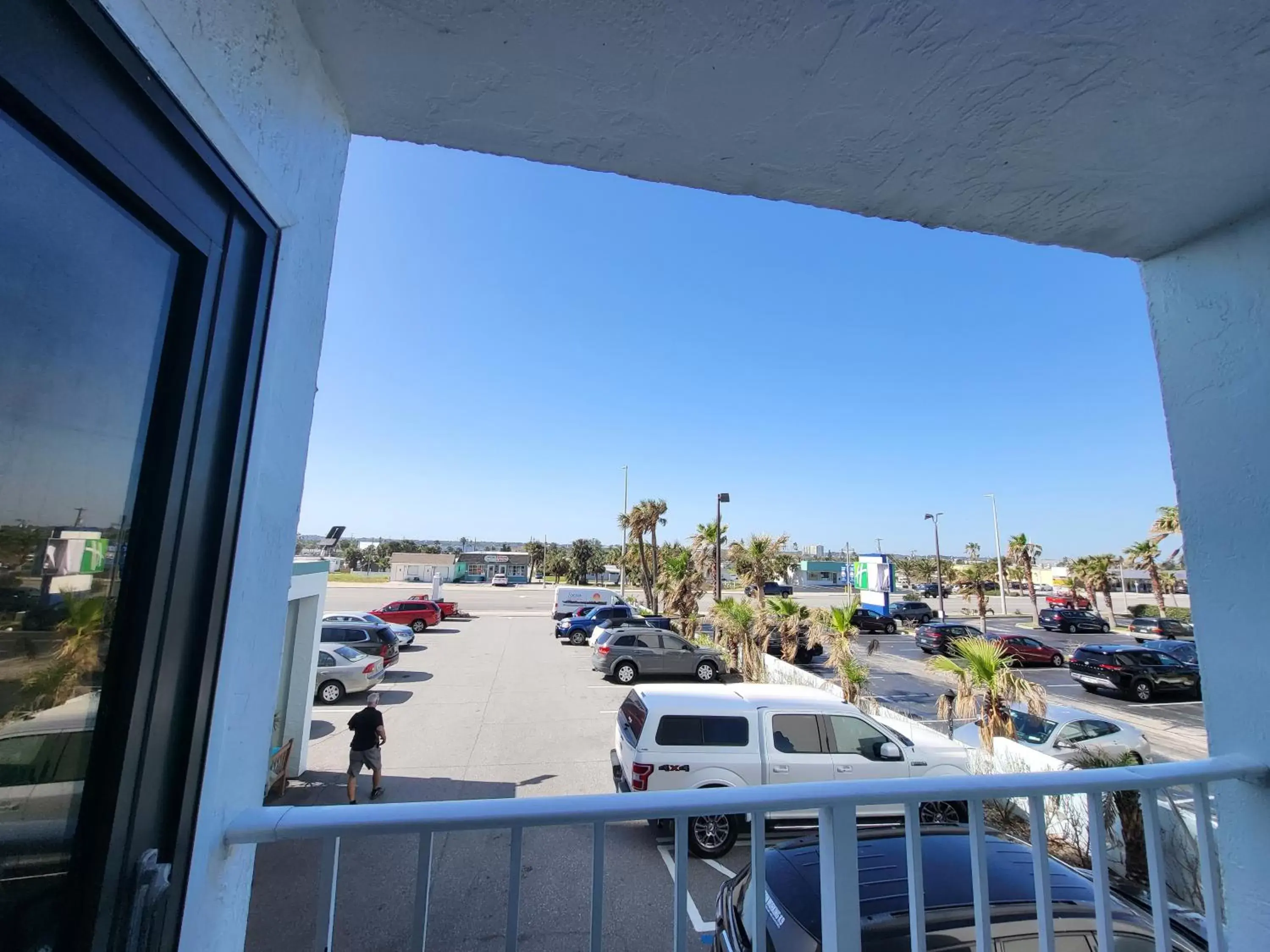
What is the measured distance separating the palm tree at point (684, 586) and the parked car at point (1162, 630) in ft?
59.1

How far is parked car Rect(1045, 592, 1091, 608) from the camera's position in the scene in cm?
3008

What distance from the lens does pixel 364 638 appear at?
39.1 feet

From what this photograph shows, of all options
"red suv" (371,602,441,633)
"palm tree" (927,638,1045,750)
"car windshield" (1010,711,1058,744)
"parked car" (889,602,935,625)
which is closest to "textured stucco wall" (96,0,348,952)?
"palm tree" (927,638,1045,750)

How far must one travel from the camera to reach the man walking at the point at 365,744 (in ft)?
18.9

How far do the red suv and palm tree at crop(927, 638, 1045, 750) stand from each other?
17.4 meters

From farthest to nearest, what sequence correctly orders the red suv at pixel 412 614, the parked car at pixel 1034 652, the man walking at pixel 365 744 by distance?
the red suv at pixel 412 614 → the parked car at pixel 1034 652 → the man walking at pixel 365 744

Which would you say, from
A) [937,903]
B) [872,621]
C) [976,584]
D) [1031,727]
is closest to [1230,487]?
[937,903]

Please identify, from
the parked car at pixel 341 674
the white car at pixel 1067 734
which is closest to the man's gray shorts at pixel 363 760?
the parked car at pixel 341 674

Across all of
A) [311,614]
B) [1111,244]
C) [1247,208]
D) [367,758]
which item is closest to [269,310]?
[1111,244]

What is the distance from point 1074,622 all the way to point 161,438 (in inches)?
1272

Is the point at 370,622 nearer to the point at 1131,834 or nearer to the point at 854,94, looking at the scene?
the point at 1131,834

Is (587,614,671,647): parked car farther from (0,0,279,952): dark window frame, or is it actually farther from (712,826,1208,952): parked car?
(0,0,279,952): dark window frame

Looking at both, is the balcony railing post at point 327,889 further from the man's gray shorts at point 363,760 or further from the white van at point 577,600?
the white van at point 577,600

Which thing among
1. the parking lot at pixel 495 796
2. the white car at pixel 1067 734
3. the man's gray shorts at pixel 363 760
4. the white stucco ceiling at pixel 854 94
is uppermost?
the white stucco ceiling at pixel 854 94
